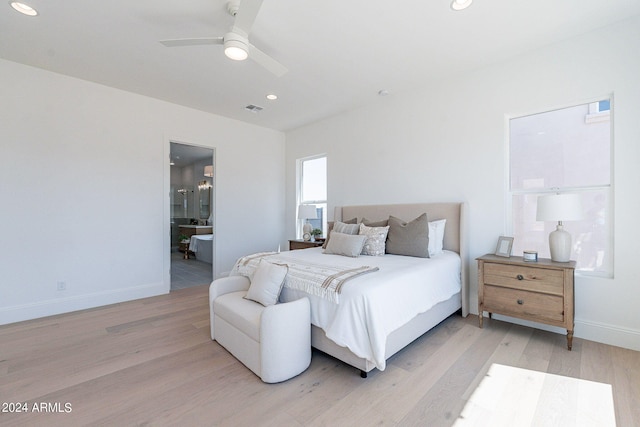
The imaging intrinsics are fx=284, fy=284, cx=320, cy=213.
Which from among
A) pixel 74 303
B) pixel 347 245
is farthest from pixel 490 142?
pixel 74 303

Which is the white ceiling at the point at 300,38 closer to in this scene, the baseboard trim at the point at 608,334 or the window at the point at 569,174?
the window at the point at 569,174

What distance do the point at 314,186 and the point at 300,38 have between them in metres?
2.96

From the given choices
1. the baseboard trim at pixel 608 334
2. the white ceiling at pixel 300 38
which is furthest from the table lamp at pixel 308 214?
the baseboard trim at pixel 608 334

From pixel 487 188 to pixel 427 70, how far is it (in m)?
1.51

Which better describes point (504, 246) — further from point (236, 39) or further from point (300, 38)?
point (236, 39)

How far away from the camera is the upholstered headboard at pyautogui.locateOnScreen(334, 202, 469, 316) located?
320 cm

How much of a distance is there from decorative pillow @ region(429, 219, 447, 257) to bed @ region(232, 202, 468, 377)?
7 centimetres

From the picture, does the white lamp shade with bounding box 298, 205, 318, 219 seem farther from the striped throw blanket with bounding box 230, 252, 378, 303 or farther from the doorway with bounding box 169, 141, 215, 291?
the doorway with bounding box 169, 141, 215, 291

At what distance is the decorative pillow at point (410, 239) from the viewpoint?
3.02 m

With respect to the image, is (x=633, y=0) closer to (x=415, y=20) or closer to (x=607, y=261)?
(x=415, y=20)

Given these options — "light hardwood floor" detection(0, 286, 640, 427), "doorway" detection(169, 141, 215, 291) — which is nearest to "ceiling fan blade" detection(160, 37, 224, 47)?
"light hardwood floor" detection(0, 286, 640, 427)

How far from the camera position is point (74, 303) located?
349cm

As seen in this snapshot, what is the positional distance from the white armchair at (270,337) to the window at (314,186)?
2.99 metres

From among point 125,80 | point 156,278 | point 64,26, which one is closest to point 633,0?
point 64,26
